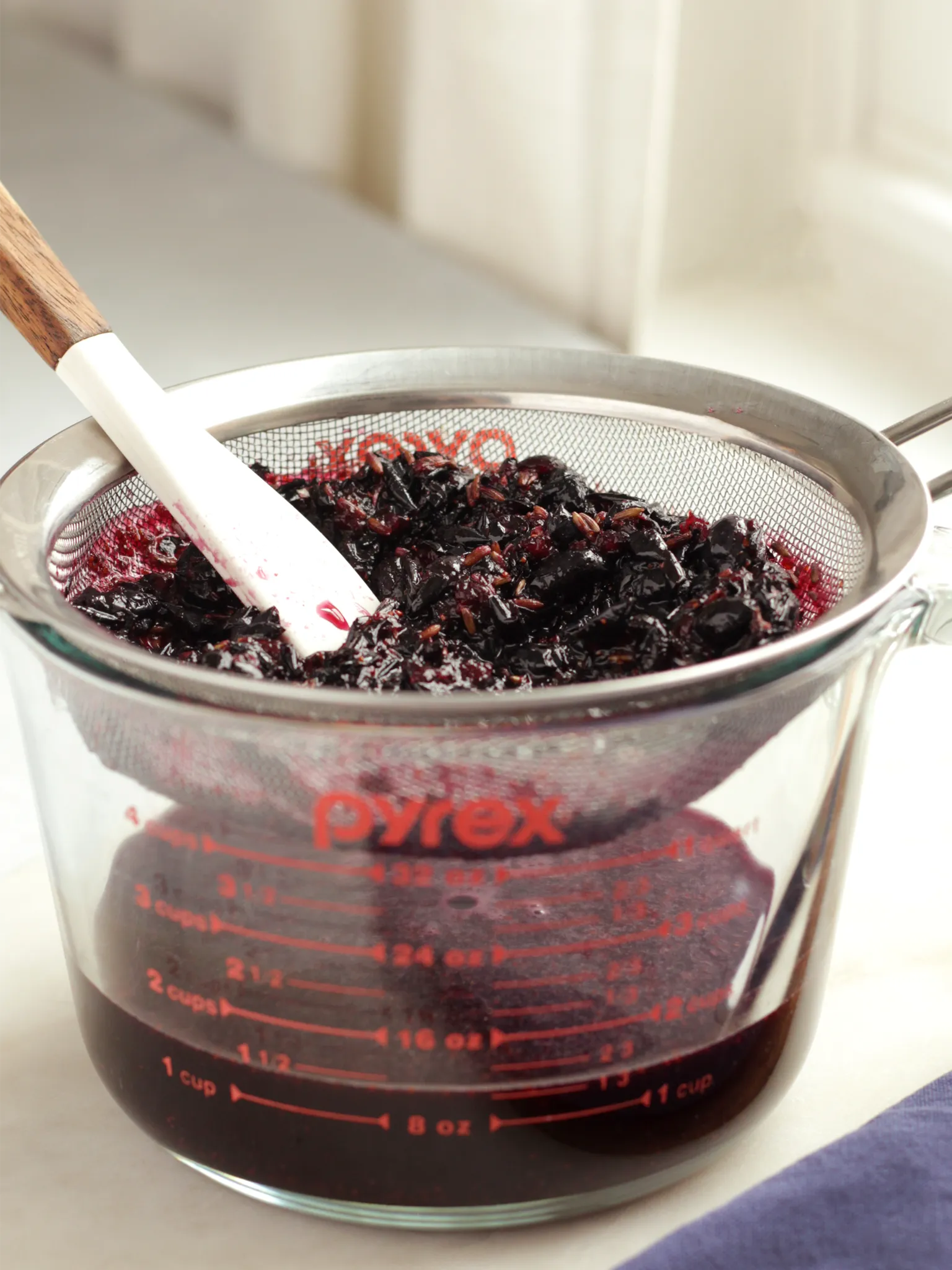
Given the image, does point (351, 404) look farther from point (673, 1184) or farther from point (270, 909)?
point (673, 1184)

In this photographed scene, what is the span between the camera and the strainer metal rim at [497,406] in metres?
0.87

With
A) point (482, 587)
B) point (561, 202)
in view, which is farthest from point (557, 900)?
point (561, 202)

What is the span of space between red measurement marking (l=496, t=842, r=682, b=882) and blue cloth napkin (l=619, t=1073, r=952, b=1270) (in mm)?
243

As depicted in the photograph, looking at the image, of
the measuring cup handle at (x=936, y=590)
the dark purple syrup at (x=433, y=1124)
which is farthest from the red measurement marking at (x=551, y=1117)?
the measuring cup handle at (x=936, y=590)

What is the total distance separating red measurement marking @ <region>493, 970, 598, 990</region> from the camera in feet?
3.22

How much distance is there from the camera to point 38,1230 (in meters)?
1.11

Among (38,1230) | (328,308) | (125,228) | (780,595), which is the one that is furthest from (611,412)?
Answer: (125,228)

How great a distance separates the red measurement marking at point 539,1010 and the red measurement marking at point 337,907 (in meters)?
0.10

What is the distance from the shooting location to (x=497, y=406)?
1.46m

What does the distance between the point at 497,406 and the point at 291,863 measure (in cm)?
63

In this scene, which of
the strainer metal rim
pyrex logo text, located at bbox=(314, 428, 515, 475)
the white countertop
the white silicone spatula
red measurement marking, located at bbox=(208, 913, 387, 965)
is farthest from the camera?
pyrex logo text, located at bbox=(314, 428, 515, 475)

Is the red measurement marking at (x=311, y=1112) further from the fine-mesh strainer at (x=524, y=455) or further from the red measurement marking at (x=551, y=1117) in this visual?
the fine-mesh strainer at (x=524, y=455)

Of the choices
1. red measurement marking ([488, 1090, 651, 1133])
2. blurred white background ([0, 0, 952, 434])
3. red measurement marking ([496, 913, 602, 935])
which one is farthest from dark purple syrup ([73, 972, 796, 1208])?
blurred white background ([0, 0, 952, 434])

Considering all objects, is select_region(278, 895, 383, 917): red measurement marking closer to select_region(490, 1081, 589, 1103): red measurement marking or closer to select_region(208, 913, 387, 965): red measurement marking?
select_region(208, 913, 387, 965): red measurement marking
